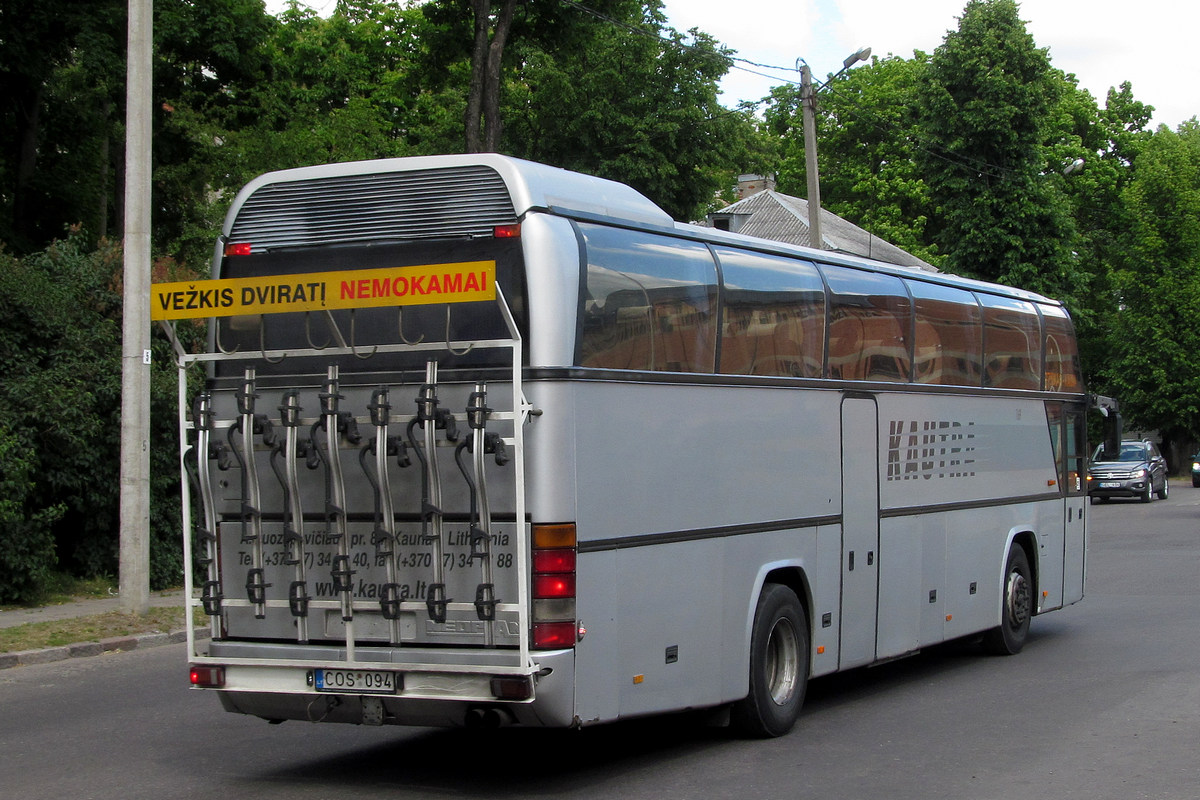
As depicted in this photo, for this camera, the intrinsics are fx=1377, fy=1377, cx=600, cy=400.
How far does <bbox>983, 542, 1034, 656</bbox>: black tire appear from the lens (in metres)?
12.9

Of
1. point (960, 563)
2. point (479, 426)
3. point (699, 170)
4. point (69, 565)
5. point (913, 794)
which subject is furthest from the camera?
point (699, 170)

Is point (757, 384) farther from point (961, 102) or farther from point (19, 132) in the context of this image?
point (961, 102)

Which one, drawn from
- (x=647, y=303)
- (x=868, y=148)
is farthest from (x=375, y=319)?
(x=868, y=148)

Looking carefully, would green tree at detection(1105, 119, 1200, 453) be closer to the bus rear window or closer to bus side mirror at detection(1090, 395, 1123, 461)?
bus side mirror at detection(1090, 395, 1123, 461)

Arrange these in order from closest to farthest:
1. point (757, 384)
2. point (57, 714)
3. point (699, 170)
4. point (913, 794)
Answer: point (913, 794), point (757, 384), point (57, 714), point (699, 170)

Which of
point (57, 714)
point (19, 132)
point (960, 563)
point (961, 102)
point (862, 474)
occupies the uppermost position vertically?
point (961, 102)

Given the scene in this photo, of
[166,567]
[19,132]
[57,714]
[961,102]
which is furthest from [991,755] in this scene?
[961,102]

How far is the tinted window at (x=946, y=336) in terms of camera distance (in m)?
11.4

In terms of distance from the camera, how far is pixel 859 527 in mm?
10258

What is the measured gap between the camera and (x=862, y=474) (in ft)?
33.9

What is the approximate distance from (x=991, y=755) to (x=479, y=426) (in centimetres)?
390

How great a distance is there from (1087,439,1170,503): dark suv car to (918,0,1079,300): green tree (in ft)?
32.2

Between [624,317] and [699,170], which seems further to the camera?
[699,170]

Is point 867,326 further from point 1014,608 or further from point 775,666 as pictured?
point 1014,608
